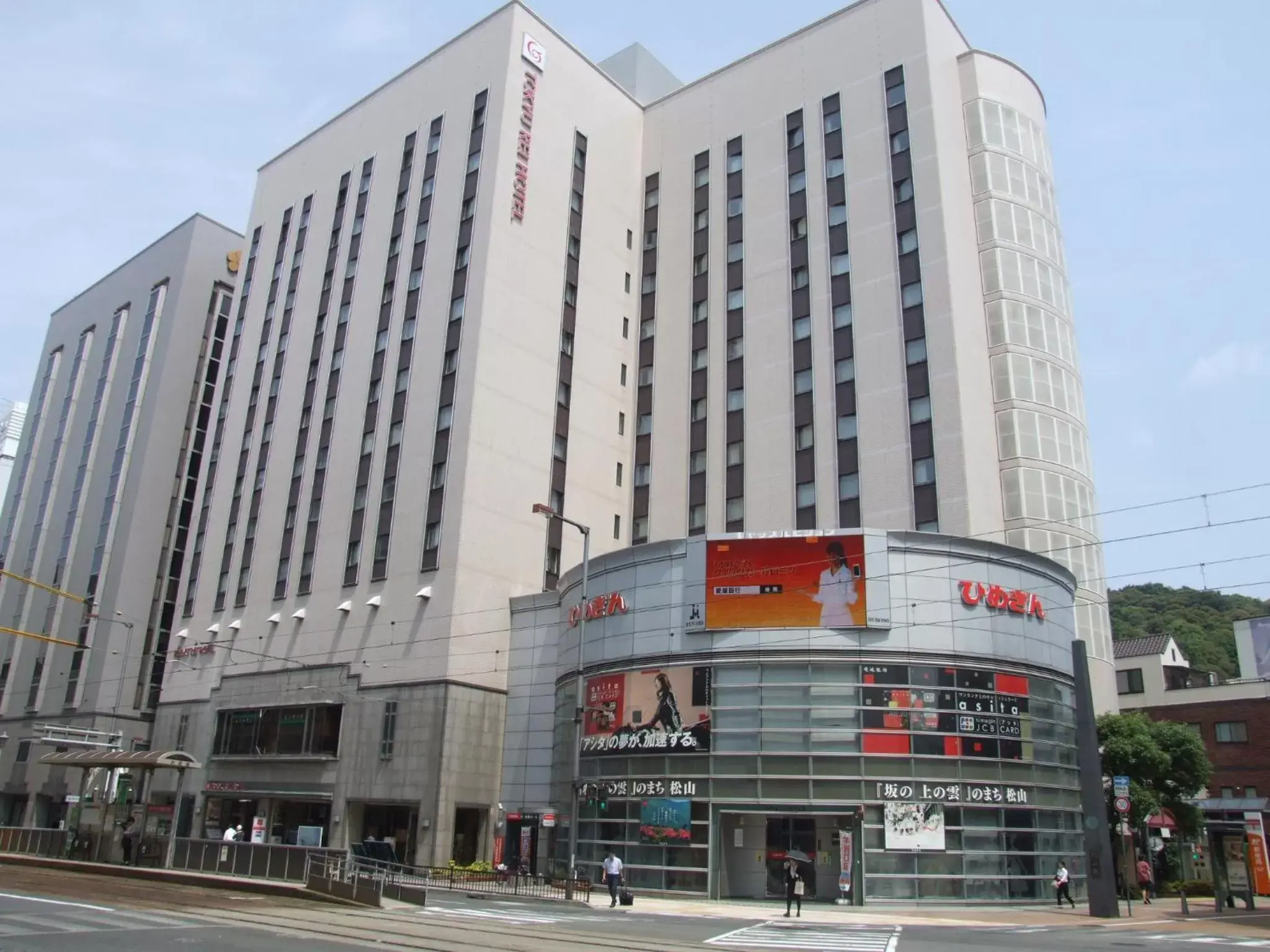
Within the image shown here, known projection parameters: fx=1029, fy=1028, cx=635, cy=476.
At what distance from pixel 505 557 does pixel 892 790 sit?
919 inches

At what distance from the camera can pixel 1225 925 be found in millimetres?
30703

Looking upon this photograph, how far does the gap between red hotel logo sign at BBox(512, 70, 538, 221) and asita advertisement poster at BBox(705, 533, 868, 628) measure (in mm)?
27594

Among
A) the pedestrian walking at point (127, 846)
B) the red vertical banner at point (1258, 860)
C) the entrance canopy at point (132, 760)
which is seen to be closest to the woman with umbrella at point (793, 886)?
the red vertical banner at point (1258, 860)

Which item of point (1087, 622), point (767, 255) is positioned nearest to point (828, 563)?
point (1087, 622)

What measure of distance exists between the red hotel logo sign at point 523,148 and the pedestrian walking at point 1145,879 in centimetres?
4427

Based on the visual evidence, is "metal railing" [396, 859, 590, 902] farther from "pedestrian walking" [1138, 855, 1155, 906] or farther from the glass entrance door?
"pedestrian walking" [1138, 855, 1155, 906]

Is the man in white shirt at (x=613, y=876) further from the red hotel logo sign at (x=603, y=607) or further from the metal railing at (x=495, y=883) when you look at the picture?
the red hotel logo sign at (x=603, y=607)

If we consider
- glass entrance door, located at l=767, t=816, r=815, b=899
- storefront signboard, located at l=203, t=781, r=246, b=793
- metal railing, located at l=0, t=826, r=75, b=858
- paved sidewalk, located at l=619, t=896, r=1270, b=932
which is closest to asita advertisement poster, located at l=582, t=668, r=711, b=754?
glass entrance door, located at l=767, t=816, r=815, b=899

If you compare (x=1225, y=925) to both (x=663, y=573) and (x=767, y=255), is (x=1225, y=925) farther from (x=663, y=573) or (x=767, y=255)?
(x=767, y=255)

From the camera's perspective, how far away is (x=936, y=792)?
37125mm

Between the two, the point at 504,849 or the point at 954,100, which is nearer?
the point at 504,849

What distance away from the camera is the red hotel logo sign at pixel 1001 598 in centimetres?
3969

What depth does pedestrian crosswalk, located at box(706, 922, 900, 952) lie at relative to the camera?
2202cm

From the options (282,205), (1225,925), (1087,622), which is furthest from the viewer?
(282,205)
